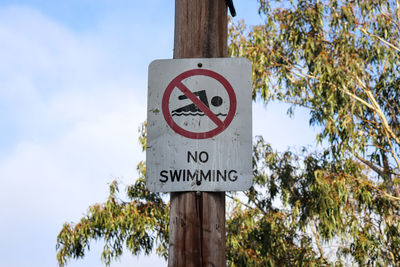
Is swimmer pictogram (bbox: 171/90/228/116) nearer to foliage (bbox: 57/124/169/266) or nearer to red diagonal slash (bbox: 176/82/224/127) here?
red diagonal slash (bbox: 176/82/224/127)

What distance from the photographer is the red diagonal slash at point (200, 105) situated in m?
2.25

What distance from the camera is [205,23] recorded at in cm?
234

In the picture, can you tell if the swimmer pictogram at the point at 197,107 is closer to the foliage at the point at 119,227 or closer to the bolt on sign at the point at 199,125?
the bolt on sign at the point at 199,125

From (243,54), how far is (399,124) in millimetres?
3616

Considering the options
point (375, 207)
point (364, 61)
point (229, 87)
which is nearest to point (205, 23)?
point (229, 87)

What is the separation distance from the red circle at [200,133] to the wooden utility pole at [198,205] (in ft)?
0.25

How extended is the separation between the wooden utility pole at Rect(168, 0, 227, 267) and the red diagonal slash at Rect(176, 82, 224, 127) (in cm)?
14

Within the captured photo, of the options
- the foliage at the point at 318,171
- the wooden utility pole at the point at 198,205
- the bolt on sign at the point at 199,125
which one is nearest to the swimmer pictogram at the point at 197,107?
the bolt on sign at the point at 199,125

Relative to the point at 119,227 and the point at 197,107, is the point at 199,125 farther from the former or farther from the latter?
the point at 119,227

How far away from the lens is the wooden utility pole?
206 centimetres

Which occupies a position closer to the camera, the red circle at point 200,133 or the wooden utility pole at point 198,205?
the wooden utility pole at point 198,205

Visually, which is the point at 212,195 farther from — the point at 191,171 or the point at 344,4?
the point at 344,4

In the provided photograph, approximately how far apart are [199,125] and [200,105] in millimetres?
81

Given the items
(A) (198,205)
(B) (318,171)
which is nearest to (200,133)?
(A) (198,205)
